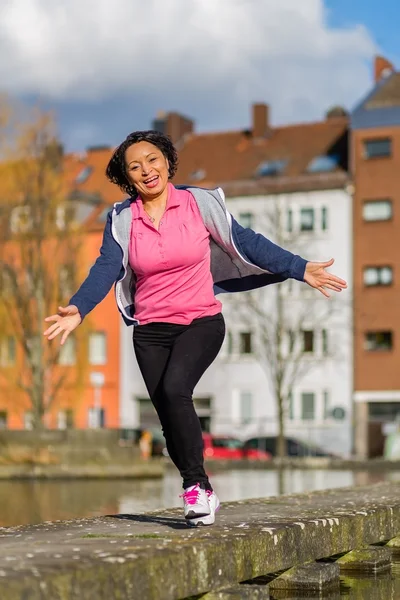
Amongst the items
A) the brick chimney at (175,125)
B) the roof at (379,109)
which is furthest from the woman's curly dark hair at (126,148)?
the brick chimney at (175,125)

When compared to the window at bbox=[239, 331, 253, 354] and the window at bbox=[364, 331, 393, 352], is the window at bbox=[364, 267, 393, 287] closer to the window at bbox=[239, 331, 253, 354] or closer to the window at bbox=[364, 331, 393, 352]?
the window at bbox=[364, 331, 393, 352]

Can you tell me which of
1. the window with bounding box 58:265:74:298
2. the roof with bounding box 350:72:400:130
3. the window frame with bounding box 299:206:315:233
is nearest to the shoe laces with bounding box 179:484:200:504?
the window with bounding box 58:265:74:298

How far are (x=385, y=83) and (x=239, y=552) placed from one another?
174ft

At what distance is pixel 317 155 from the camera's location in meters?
59.3

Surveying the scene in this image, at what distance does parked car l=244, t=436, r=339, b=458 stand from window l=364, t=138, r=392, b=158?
45.2 ft

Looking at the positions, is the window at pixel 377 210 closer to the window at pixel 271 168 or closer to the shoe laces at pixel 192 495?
the window at pixel 271 168

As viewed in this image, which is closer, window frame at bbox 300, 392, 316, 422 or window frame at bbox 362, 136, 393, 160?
window frame at bbox 362, 136, 393, 160

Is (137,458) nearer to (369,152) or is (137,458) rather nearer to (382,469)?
(382,469)

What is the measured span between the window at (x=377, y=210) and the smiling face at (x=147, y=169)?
4869 centimetres

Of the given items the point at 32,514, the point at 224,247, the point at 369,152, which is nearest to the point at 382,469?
the point at 369,152

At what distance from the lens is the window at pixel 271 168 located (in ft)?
195

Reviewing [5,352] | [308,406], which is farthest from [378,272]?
[5,352]

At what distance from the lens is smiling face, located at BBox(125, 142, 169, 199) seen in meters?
6.76

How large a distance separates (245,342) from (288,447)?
10.3 meters
